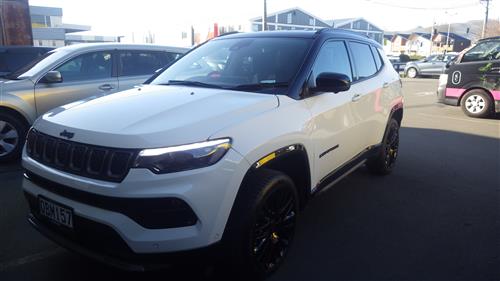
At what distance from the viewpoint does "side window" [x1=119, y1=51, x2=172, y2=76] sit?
21.2 feet

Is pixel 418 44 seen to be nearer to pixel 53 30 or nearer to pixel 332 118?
pixel 53 30

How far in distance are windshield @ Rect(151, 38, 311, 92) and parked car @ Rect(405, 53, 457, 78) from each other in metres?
25.7

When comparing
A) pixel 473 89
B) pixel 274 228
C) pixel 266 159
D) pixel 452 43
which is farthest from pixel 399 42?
pixel 266 159

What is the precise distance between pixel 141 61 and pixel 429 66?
2450 centimetres

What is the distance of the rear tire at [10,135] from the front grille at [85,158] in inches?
139

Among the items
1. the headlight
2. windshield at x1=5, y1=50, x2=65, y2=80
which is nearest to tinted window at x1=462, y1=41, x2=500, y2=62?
windshield at x1=5, y1=50, x2=65, y2=80

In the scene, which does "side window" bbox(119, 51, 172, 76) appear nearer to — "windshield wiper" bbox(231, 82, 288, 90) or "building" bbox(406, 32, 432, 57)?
"windshield wiper" bbox(231, 82, 288, 90)

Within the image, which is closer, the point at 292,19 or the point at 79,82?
the point at 79,82

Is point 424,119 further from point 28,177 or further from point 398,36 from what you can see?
point 398,36

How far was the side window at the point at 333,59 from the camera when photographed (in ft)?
11.7

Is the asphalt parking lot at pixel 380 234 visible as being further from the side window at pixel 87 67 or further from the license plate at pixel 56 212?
the side window at pixel 87 67

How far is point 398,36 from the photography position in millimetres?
92562

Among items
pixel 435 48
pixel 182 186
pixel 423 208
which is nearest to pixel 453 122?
pixel 423 208

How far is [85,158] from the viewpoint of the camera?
93.7 inches
